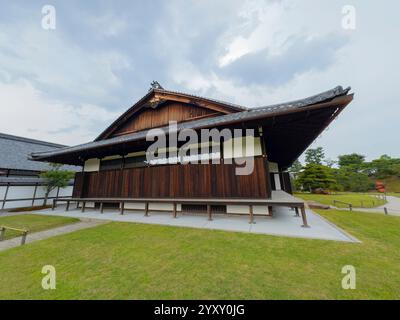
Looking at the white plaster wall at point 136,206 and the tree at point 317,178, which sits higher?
the tree at point 317,178

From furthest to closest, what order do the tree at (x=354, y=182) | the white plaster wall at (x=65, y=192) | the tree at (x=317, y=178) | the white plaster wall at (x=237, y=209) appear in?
1. the tree at (x=354, y=182)
2. the tree at (x=317, y=178)
3. the white plaster wall at (x=65, y=192)
4. the white plaster wall at (x=237, y=209)

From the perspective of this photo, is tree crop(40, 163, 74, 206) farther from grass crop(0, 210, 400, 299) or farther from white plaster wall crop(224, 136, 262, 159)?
white plaster wall crop(224, 136, 262, 159)

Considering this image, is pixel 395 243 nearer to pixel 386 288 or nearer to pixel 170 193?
pixel 386 288

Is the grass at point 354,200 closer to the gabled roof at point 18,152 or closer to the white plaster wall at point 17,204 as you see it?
the white plaster wall at point 17,204

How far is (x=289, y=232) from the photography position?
396cm

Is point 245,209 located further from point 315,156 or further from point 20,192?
point 315,156

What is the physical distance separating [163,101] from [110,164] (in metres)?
4.40

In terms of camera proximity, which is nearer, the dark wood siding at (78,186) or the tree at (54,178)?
the dark wood siding at (78,186)

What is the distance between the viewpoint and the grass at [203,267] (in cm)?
193

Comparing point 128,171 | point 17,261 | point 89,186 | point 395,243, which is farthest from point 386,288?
point 89,186

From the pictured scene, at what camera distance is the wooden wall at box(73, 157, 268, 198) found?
5492 mm

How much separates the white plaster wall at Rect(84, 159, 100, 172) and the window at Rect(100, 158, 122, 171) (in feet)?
0.93

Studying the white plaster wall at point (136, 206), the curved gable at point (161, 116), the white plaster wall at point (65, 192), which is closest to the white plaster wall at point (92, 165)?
the curved gable at point (161, 116)

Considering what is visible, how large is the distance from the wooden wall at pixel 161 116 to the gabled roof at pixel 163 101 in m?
0.24
